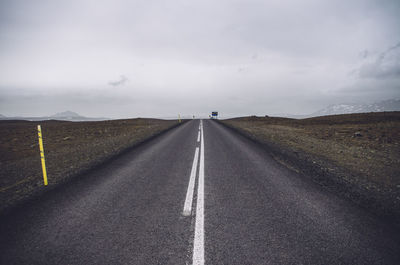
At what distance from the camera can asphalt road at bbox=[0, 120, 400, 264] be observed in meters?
2.21

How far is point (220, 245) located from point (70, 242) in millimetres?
2174

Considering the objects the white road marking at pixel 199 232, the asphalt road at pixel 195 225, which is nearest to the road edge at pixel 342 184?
the asphalt road at pixel 195 225

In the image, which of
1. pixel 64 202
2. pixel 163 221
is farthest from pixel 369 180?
pixel 64 202

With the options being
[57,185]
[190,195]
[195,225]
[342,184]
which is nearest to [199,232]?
[195,225]

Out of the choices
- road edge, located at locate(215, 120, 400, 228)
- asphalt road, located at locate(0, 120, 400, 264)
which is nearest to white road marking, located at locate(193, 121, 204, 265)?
asphalt road, located at locate(0, 120, 400, 264)

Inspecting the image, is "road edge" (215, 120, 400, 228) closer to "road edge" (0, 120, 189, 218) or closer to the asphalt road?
the asphalt road

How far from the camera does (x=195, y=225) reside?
2791mm

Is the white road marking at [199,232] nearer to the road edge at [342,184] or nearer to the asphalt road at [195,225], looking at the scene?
the asphalt road at [195,225]

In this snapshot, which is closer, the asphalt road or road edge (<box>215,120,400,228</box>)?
the asphalt road

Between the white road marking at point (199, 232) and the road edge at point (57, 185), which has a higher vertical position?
the road edge at point (57, 185)

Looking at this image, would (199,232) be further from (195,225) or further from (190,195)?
(190,195)

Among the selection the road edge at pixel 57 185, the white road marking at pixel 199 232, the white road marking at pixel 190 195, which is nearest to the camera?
the white road marking at pixel 199 232

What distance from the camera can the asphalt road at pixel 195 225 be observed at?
2.21 m

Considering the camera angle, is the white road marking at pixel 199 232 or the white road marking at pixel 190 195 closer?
the white road marking at pixel 199 232
